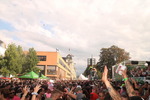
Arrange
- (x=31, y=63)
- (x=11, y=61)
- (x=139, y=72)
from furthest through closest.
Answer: (x=31, y=63) < (x=11, y=61) < (x=139, y=72)

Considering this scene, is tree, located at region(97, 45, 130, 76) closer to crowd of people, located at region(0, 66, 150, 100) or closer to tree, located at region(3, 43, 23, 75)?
tree, located at region(3, 43, 23, 75)

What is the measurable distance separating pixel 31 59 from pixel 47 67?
2290 cm

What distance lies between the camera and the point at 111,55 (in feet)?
187

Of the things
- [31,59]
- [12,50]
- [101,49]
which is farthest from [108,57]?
[12,50]

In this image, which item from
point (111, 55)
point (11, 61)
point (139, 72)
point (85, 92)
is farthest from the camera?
point (111, 55)

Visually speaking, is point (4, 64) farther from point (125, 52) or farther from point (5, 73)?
point (125, 52)

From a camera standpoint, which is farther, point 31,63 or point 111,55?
point 111,55

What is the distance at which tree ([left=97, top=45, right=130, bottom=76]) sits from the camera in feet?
183

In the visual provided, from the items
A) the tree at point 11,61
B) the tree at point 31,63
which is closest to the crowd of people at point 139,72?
the tree at point 11,61

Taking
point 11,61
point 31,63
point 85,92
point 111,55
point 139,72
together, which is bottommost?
point 85,92

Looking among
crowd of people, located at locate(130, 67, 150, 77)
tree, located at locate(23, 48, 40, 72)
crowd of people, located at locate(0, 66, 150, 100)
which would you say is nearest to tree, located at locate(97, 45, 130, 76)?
tree, located at locate(23, 48, 40, 72)

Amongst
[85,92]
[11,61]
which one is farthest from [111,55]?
[85,92]

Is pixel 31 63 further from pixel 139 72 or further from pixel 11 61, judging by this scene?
pixel 139 72

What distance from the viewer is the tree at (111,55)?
5581cm
